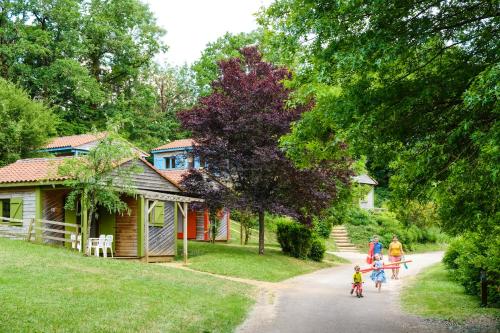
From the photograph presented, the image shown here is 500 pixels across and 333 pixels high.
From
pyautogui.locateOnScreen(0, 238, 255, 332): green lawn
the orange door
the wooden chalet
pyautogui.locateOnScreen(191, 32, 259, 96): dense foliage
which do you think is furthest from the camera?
pyautogui.locateOnScreen(191, 32, 259, 96): dense foliage

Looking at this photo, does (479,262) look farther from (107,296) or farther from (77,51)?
(77,51)

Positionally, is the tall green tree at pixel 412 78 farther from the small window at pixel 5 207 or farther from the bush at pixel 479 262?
the small window at pixel 5 207

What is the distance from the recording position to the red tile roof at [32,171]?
22048 mm

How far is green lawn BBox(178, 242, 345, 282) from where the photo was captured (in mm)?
20547

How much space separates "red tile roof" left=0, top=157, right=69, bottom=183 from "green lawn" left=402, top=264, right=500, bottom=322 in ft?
44.1

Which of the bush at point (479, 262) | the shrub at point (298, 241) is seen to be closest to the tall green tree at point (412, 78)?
the bush at point (479, 262)

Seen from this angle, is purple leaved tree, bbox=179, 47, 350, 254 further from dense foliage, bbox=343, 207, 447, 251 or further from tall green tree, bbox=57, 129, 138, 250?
dense foliage, bbox=343, 207, 447, 251

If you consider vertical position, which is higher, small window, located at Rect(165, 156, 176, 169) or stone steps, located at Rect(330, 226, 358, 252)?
small window, located at Rect(165, 156, 176, 169)

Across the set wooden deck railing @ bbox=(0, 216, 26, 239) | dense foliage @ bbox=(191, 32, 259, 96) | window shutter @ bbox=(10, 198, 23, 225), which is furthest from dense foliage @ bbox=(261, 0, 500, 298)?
dense foliage @ bbox=(191, 32, 259, 96)

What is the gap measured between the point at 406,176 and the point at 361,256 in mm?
24828

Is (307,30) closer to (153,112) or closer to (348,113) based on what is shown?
(348,113)

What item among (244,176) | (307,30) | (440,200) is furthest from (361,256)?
(307,30)

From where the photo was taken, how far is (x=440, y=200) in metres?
10.3

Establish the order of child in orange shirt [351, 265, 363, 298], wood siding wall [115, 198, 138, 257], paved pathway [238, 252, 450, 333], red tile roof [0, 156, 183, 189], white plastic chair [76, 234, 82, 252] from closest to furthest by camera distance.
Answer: paved pathway [238, 252, 450, 333] < child in orange shirt [351, 265, 363, 298] < white plastic chair [76, 234, 82, 252] < red tile roof [0, 156, 183, 189] < wood siding wall [115, 198, 138, 257]
